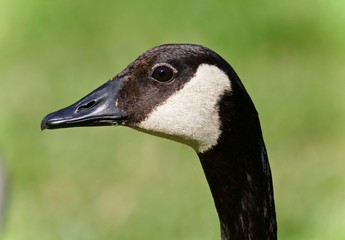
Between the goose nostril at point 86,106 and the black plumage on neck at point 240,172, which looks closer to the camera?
the black plumage on neck at point 240,172

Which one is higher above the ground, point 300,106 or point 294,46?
point 294,46

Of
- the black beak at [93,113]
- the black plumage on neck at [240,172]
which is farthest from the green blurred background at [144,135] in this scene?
the black plumage on neck at [240,172]

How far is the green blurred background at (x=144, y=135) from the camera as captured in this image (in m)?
5.20

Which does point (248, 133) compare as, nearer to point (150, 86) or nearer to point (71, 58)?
point (150, 86)

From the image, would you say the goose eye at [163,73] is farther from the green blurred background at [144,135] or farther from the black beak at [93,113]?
the green blurred background at [144,135]

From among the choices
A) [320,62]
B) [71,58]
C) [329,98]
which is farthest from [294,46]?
[71,58]

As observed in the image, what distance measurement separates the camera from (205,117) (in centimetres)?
301

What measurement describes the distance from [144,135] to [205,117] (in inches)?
114

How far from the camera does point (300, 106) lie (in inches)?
239

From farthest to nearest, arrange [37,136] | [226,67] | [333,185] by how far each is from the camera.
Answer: [37,136] → [333,185] → [226,67]

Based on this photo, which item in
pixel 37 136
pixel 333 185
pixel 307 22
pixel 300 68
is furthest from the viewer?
pixel 307 22

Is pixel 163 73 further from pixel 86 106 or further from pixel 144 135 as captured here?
pixel 144 135

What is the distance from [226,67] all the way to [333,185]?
250 cm

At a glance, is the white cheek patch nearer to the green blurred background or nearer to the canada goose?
the canada goose
